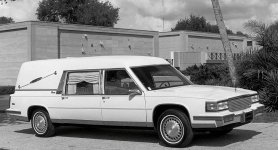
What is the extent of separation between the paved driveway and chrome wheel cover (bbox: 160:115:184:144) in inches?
12.6

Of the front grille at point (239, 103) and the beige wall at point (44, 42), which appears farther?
the beige wall at point (44, 42)

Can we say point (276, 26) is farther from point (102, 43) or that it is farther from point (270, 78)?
point (102, 43)

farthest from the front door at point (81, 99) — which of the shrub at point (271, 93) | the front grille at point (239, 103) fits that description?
the shrub at point (271, 93)

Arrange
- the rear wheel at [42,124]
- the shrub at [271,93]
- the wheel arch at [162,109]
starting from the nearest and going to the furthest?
the wheel arch at [162,109] → the rear wheel at [42,124] → the shrub at [271,93]

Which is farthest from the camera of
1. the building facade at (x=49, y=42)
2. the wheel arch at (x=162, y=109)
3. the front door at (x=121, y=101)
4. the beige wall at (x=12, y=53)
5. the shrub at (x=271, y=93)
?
the beige wall at (x=12, y=53)

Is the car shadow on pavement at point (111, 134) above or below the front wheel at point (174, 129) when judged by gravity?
below

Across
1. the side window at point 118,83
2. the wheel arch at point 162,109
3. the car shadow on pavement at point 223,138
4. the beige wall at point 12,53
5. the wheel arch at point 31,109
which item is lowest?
the car shadow on pavement at point 223,138

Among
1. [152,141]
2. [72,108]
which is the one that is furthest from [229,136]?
[72,108]

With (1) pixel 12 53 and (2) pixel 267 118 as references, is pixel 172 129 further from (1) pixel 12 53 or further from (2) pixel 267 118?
(1) pixel 12 53

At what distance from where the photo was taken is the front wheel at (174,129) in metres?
8.58

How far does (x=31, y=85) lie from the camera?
1125cm

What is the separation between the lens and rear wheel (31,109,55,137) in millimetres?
10844

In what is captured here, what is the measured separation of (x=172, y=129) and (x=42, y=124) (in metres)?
3.72

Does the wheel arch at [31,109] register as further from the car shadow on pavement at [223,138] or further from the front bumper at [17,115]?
the car shadow on pavement at [223,138]
